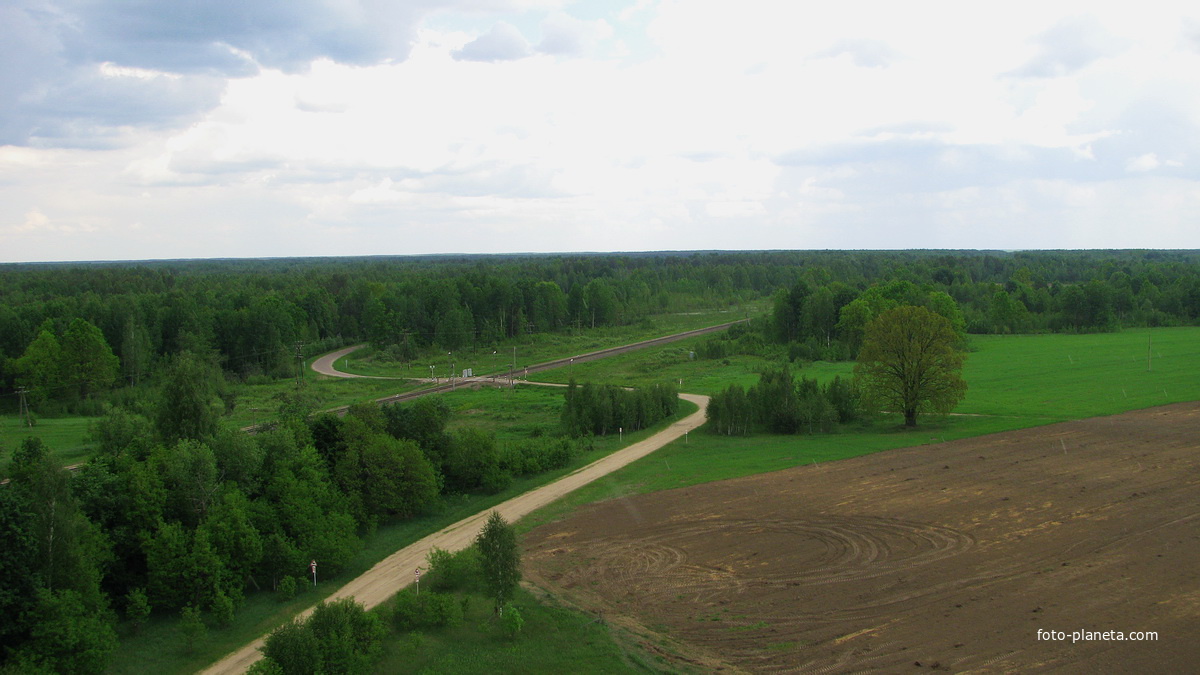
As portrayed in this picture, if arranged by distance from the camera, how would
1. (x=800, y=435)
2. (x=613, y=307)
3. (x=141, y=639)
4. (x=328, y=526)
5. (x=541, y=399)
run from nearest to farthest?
(x=141, y=639), (x=328, y=526), (x=800, y=435), (x=541, y=399), (x=613, y=307)

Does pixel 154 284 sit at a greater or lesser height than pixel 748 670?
greater

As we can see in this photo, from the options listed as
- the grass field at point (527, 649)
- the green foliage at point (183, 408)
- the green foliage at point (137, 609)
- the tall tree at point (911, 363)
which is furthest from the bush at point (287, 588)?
the tall tree at point (911, 363)

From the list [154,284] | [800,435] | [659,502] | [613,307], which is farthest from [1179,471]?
[154,284]

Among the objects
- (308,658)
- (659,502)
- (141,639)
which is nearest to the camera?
(308,658)

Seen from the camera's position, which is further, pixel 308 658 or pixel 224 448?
pixel 224 448

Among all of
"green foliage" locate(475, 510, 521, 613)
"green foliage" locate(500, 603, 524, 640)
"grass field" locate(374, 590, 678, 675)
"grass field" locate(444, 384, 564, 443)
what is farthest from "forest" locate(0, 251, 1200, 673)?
"green foliage" locate(500, 603, 524, 640)

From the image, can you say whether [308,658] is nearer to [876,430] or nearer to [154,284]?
[876,430]
